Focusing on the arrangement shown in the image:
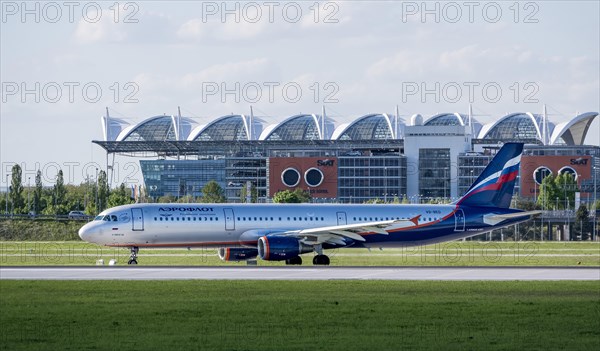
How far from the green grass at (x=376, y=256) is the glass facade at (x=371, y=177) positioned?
4300 inches

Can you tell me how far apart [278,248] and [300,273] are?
7966mm

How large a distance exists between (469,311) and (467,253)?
45.2 metres

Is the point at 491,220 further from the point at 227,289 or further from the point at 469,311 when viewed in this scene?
the point at 469,311

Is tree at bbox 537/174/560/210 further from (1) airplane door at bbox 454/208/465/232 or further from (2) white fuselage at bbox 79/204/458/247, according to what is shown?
(2) white fuselage at bbox 79/204/458/247

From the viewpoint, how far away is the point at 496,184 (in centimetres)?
6456

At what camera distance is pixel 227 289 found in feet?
127

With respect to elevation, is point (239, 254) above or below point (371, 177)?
below

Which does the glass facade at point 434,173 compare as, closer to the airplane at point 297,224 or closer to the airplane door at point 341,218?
the airplane at point 297,224

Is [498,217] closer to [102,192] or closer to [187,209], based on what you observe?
[187,209]

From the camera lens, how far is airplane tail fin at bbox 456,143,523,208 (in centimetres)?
6438

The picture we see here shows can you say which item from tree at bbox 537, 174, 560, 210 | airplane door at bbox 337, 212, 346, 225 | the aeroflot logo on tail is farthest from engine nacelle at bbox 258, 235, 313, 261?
tree at bbox 537, 174, 560, 210

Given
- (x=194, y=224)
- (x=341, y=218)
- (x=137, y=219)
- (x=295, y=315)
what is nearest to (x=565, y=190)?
(x=341, y=218)

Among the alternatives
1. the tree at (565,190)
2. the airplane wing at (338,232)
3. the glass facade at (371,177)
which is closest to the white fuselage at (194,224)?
the airplane wing at (338,232)

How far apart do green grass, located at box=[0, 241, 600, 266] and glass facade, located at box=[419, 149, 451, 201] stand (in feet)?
365
